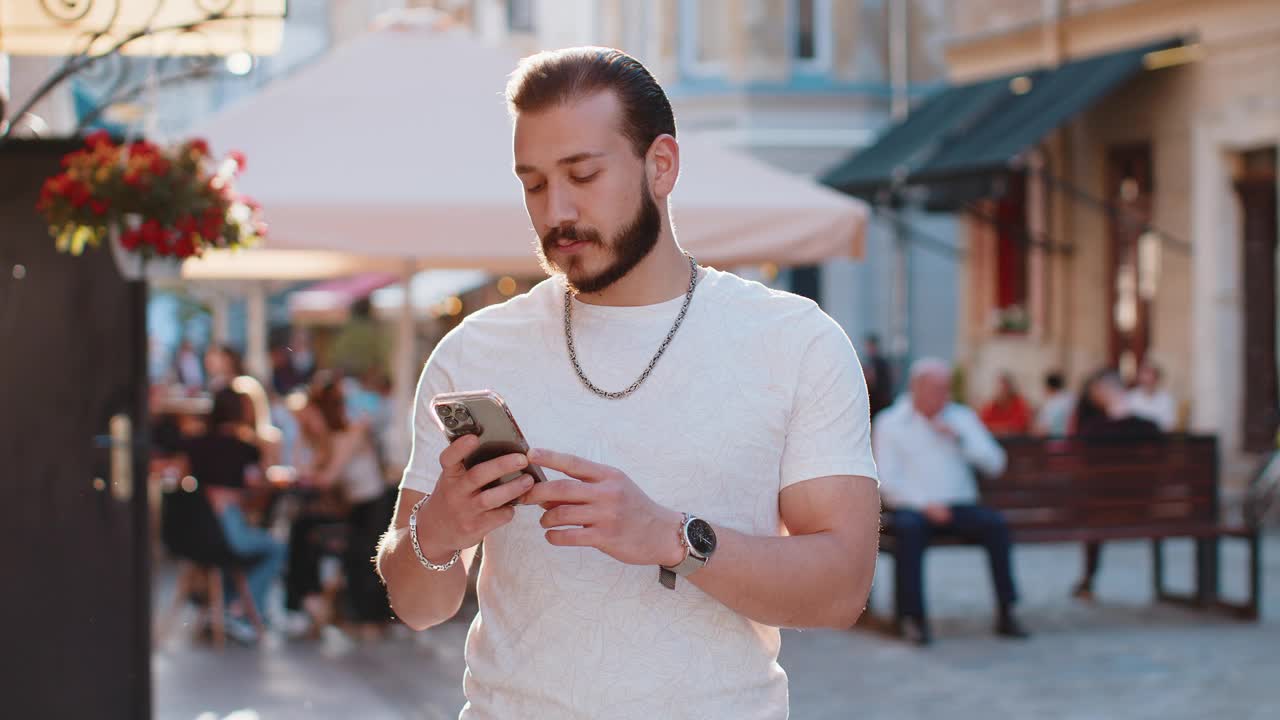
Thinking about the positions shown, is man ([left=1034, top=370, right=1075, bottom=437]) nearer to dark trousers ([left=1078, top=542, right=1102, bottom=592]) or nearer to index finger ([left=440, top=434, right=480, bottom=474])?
dark trousers ([left=1078, top=542, right=1102, bottom=592])

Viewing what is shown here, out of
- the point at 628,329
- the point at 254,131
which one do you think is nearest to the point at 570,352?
the point at 628,329

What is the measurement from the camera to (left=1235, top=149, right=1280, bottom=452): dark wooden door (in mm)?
17188

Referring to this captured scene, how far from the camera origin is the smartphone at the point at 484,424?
7.73 feet

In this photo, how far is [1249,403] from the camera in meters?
17.2

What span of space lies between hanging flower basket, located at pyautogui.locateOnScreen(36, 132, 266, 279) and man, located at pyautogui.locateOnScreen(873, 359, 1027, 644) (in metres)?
4.78

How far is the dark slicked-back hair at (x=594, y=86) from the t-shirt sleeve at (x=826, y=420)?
372 millimetres

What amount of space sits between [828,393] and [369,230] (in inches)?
252

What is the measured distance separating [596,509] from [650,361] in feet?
1.23

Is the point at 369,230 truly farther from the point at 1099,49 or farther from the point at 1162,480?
the point at 1099,49

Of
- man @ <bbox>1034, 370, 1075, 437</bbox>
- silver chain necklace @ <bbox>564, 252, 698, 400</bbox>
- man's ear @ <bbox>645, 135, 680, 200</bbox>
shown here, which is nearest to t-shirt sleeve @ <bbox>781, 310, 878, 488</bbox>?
silver chain necklace @ <bbox>564, 252, 698, 400</bbox>

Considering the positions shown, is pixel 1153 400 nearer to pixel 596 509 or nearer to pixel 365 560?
pixel 365 560

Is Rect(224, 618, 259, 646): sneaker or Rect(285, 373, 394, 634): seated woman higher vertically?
Rect(285, 373, 394, 634): seated woman

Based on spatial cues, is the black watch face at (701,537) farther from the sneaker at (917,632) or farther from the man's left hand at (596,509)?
the sneaker at (917,632)

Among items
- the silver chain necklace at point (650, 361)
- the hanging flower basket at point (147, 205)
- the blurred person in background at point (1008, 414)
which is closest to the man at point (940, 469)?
the hanging flower basket at point (147, 205)
